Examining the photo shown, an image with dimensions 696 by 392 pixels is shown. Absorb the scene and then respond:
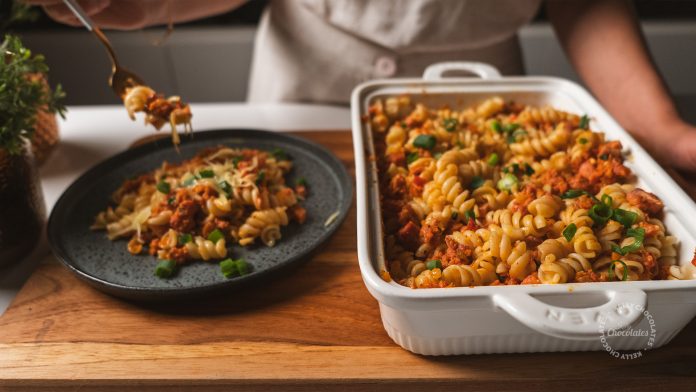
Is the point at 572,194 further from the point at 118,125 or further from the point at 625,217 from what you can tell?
the point at 118,125

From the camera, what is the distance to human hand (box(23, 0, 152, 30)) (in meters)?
1.85

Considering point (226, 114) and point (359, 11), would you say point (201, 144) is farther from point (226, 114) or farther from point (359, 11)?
point (359, 11)

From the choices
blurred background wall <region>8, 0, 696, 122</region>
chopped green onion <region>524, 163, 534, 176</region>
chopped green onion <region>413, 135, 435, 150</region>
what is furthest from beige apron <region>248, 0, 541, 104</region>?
blurred background wall <region>8, 0, 696, 122</region>

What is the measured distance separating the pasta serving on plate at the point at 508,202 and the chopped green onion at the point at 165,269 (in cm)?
59

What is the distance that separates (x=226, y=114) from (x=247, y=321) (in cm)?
138

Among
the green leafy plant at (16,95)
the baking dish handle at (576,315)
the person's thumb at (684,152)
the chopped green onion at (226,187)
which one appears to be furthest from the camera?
the person's thumb at (684,152)

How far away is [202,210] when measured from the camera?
177 centimetres

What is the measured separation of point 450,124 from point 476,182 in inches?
12.8

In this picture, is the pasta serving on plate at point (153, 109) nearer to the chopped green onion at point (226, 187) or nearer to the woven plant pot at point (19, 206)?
the chopped green onion at point (226, 187)

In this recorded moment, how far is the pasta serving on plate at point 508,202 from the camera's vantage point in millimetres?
1350

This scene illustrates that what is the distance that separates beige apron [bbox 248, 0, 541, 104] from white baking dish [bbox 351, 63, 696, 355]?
3.33ft

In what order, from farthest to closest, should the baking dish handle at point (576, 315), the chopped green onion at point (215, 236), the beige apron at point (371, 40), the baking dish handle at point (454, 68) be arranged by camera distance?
the beige apron at point (371, 40) < the baking dish handle at point (454, 68) < the chopped green onion at point (215, 236) < the baking dish handle at point (576, 315)

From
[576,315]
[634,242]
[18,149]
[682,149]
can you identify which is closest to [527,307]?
[576,315]

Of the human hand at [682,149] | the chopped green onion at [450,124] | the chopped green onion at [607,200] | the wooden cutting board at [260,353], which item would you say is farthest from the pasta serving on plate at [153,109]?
the human hand at [682,149]
